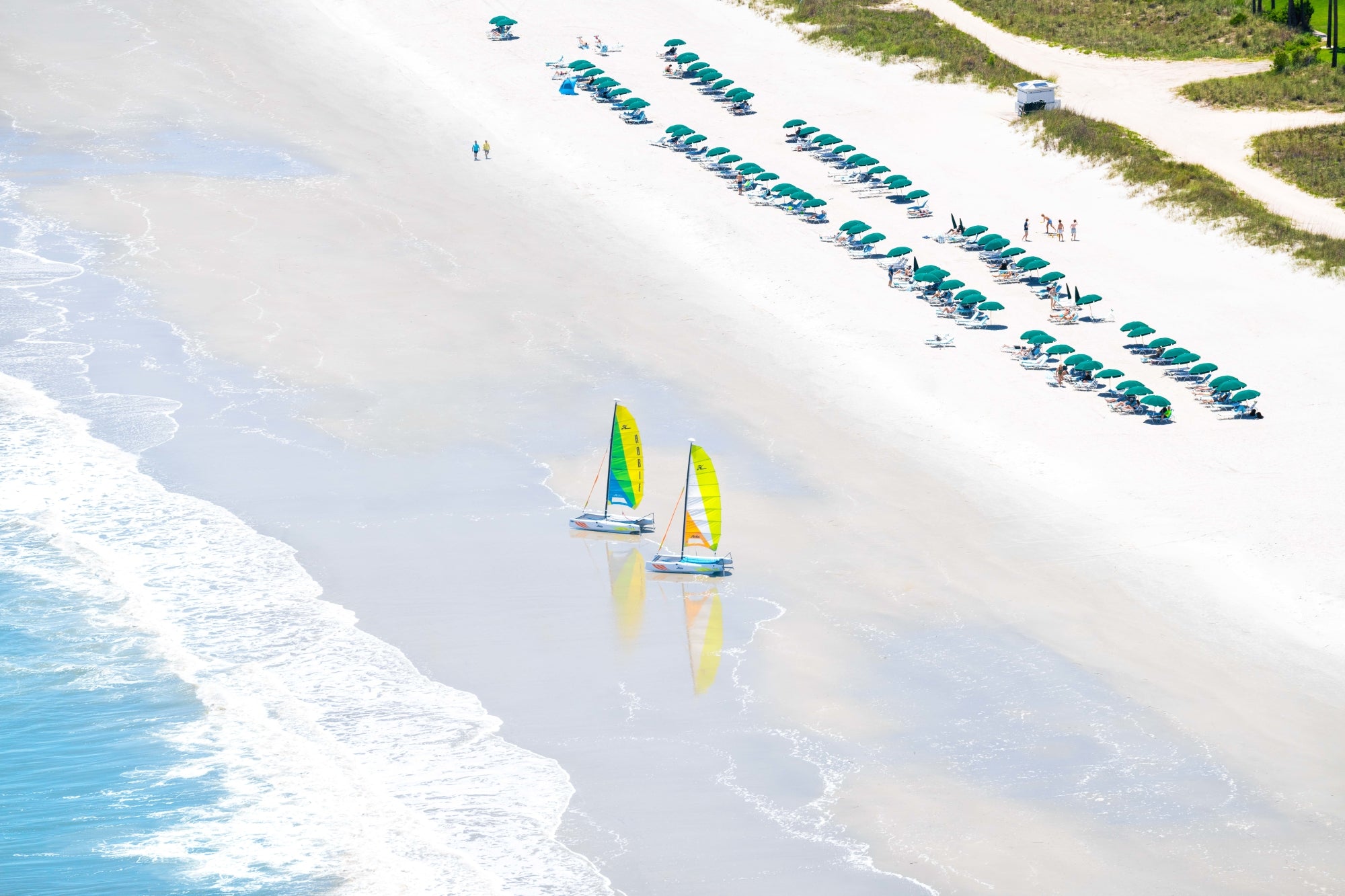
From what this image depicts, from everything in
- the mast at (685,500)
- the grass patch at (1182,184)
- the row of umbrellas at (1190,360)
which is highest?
the grass patch at (1182,184)

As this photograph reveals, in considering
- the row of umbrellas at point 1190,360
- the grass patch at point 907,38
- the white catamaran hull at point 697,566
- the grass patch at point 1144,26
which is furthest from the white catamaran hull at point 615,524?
the grass patch at point 1144,26

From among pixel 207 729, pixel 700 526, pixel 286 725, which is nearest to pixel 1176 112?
pixel 700 526

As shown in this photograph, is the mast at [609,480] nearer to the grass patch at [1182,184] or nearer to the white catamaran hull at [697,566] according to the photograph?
Answer: the white catamaran hull at [697,566]

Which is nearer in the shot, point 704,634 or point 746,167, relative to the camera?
point 704,634

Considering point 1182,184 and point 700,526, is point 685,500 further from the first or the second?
point 1182,184

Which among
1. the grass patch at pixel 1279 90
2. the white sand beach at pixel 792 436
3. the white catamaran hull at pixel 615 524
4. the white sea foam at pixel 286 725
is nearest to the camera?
the white sea foam at pixel 286 725

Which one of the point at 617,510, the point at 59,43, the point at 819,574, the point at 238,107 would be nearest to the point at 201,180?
the point at 238,107

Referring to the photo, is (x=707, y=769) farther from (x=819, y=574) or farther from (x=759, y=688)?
(x=819, y=574)
